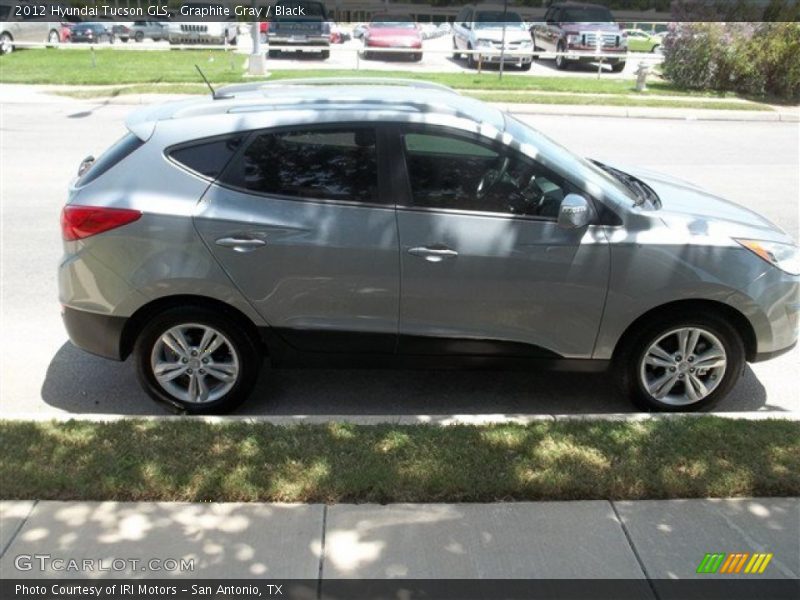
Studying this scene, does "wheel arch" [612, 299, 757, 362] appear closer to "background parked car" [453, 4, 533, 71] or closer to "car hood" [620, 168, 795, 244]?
"car hood" [620, 168, 795, 244]

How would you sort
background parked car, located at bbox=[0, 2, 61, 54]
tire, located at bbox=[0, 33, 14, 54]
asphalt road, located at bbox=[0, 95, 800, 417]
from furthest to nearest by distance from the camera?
1. background parked car, located at bbox=[0, 2, 61, 54]
2. tire, located at bbox=[0, 33, 14, 54]
3. asphalt road, located at bbox=[0, 95, 800, 417]

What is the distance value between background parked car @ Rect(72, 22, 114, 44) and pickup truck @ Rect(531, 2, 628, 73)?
65.6ft

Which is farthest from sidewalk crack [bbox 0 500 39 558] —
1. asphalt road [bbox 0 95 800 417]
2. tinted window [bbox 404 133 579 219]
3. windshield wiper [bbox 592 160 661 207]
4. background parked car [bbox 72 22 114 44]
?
background parked car [bbox 72 22 114 44]

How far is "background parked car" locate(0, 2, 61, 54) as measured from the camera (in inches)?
958

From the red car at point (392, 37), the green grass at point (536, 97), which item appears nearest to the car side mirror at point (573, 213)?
the green grass at point (536, 97)

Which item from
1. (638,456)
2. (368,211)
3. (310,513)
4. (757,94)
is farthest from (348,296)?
(757,94)

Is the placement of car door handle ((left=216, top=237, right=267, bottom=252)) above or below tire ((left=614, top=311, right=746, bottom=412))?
above

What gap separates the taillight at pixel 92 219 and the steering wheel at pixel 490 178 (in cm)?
181

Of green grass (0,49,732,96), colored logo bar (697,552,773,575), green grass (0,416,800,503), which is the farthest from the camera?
green grass (0,49,732,96)

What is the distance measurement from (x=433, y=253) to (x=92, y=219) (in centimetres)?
182

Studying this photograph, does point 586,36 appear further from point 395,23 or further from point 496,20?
point 395,23

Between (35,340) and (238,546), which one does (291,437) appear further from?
(35,340)

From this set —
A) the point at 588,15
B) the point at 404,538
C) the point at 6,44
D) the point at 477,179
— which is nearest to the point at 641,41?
the point at 588,15

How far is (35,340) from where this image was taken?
5207mm
